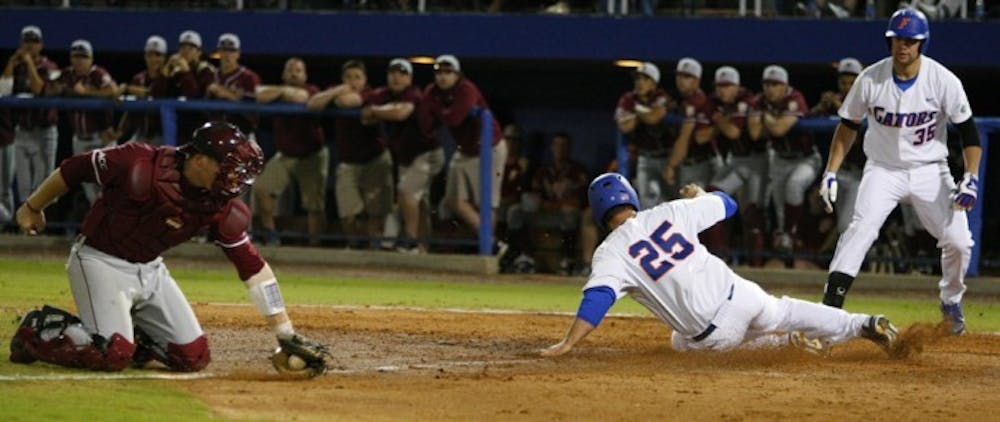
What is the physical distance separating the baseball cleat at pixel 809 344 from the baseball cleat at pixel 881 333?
0.25 meters

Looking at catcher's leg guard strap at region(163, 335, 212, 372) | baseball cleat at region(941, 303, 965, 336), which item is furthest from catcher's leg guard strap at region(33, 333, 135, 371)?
baseball cleat at region(941, 303, 965, 336)

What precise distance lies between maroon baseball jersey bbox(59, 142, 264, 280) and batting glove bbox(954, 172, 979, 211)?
434 centimetres

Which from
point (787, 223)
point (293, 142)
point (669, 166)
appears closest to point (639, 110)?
point (669, 166)

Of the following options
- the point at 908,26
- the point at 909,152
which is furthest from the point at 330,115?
the point at 908,26

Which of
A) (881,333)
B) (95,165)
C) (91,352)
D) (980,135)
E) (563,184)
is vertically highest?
(95,165)

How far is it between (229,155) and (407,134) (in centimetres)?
768

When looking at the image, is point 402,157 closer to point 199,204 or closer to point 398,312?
point 398,312

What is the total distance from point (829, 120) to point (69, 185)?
8257 millimetres

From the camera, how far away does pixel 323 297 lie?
1271cm

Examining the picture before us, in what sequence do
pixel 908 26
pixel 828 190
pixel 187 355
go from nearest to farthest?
pixel 187 355 < pixel 908 26 < pixel 828 190

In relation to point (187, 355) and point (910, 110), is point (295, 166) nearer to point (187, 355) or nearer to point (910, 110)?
point (910, 110)

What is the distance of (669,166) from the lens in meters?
14.7

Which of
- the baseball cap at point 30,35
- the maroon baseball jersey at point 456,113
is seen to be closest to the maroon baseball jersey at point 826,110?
the maroon baseball jersey at point 456,113

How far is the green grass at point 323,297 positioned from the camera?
24.3 ft
